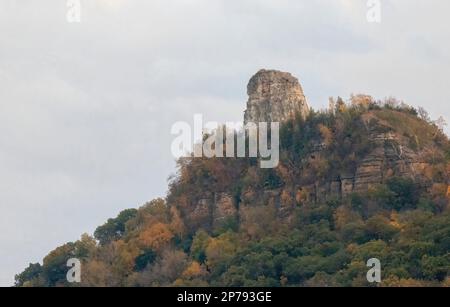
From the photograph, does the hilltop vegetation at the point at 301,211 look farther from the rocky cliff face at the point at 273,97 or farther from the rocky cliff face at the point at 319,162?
the rocky cliff face at the point at 273,97

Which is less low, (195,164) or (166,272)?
(195,164)

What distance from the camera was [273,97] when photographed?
11644 cm

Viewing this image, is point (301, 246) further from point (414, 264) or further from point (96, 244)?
point (96, 244)

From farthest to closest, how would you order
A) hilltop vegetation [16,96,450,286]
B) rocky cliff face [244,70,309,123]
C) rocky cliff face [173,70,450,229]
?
rocky cliff face [244,70,309,123], rocky cliff face [173,70,450,229], hilltop vegetation [16,96,450,286]

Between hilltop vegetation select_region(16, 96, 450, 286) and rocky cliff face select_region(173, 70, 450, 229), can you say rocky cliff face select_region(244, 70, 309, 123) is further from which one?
hilltop vegetation select_region(16, 96, 450, 286)

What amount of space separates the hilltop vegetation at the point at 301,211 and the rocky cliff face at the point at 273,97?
2712mm

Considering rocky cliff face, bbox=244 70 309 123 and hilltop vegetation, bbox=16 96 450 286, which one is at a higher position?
rocky cliff face, bbox=244 70 309 123

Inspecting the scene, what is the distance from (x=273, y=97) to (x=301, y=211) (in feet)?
33.3

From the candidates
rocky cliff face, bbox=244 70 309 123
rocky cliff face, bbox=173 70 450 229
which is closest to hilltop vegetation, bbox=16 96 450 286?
rocky cliff face, bbox=173 70 450 229

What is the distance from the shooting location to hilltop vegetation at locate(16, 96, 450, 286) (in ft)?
336

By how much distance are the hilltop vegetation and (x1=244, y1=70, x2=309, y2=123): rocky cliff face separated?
2.71 m

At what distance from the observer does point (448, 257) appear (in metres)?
94.5
